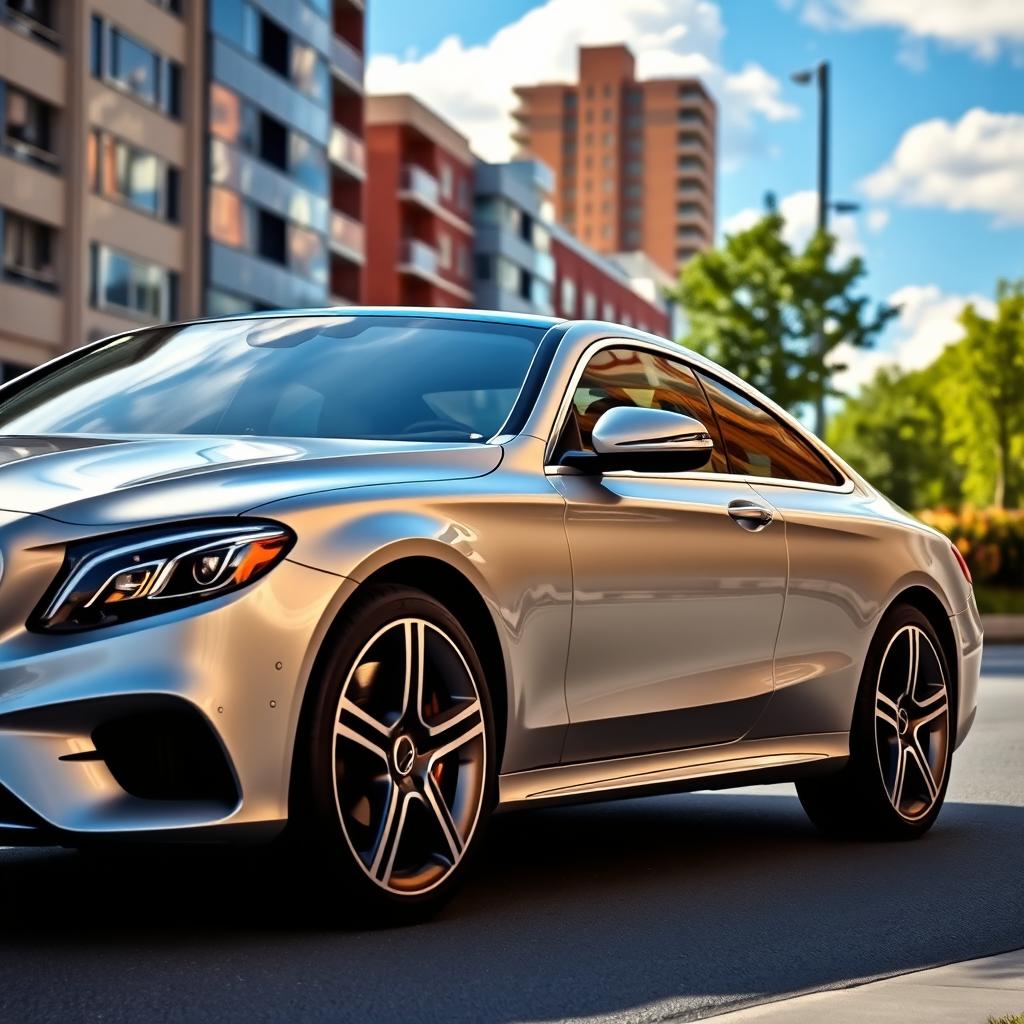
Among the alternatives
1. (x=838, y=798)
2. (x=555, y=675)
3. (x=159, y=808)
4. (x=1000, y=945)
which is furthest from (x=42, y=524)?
(x=838, y=798)

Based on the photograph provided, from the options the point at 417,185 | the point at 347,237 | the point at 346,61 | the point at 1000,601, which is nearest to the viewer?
the point at 1000,601

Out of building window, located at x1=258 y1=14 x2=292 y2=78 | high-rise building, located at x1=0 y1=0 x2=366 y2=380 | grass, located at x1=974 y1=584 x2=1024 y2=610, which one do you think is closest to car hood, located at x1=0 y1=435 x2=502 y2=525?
grass, located at x1=974 y1=584 x2=1024 y2=610

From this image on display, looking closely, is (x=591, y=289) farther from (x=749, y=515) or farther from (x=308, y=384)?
(x=308, y=384)

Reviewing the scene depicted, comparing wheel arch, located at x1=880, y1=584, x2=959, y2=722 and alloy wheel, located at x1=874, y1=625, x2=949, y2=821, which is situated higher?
wheel arch, located at x1=880, y1=584, x2=959, y2=722

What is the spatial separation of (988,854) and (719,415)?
166 centimetres

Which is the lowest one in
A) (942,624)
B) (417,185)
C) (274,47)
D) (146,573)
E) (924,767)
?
(924,767)

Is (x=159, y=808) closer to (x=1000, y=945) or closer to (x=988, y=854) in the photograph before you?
(x=1000, y=945)

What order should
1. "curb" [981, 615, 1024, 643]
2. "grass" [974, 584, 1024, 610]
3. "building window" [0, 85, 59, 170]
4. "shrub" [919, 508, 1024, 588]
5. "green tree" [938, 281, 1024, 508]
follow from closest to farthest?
"curb" [981, 615, 1024, 643] → "grass" [974, 584, 1024, 610] → "shrub" [919, 508, 1024, 588] → "building window" [0, 85, 59, 170] → "green tree" [938, 281, 1024, 508]

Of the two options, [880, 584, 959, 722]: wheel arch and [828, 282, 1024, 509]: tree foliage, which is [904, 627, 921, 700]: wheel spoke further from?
[828, 282, 1024, 509]: tree foliage

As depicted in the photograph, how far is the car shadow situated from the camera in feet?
14.6

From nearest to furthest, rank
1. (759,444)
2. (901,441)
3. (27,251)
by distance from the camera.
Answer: (759,444) → (27,251) → (901,441)

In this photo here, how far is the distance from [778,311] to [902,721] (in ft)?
138

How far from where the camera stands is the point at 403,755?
17.0 feet

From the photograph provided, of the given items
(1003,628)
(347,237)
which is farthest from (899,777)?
(347,237)
